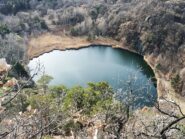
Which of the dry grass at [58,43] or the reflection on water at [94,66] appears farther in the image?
the dry grass at [58,43]

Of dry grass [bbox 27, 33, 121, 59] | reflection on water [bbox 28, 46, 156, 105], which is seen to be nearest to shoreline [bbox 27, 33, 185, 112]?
dry grass [bbox 27, 33, 121, 59]

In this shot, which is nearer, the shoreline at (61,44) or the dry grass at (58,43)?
the shoreline at (61,44)

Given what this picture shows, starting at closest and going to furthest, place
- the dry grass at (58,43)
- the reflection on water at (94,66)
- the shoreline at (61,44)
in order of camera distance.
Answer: the reflection on water at (94,66), the shoreline at (61,44), the dry grass at (58,43)

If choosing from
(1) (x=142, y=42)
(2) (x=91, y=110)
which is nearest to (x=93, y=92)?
(2) (x=91, y=110)

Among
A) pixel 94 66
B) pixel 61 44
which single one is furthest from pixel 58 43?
pixel 94 66

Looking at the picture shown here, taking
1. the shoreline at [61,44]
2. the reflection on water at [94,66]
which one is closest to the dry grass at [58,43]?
the shoreline at [61,44]

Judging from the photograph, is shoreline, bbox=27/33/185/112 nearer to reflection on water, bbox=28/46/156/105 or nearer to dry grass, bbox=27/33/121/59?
dry grass, bbox=27/33/121/59

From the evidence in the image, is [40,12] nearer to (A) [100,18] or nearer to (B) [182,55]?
(A) [100,18]

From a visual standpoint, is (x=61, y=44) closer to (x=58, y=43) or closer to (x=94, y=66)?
(x=58, y=43)

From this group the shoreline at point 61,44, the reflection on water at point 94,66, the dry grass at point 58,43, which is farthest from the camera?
the dry grass at point 58,43

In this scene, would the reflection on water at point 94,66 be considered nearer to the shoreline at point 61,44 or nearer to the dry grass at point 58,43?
the shoreline at point 61,44
